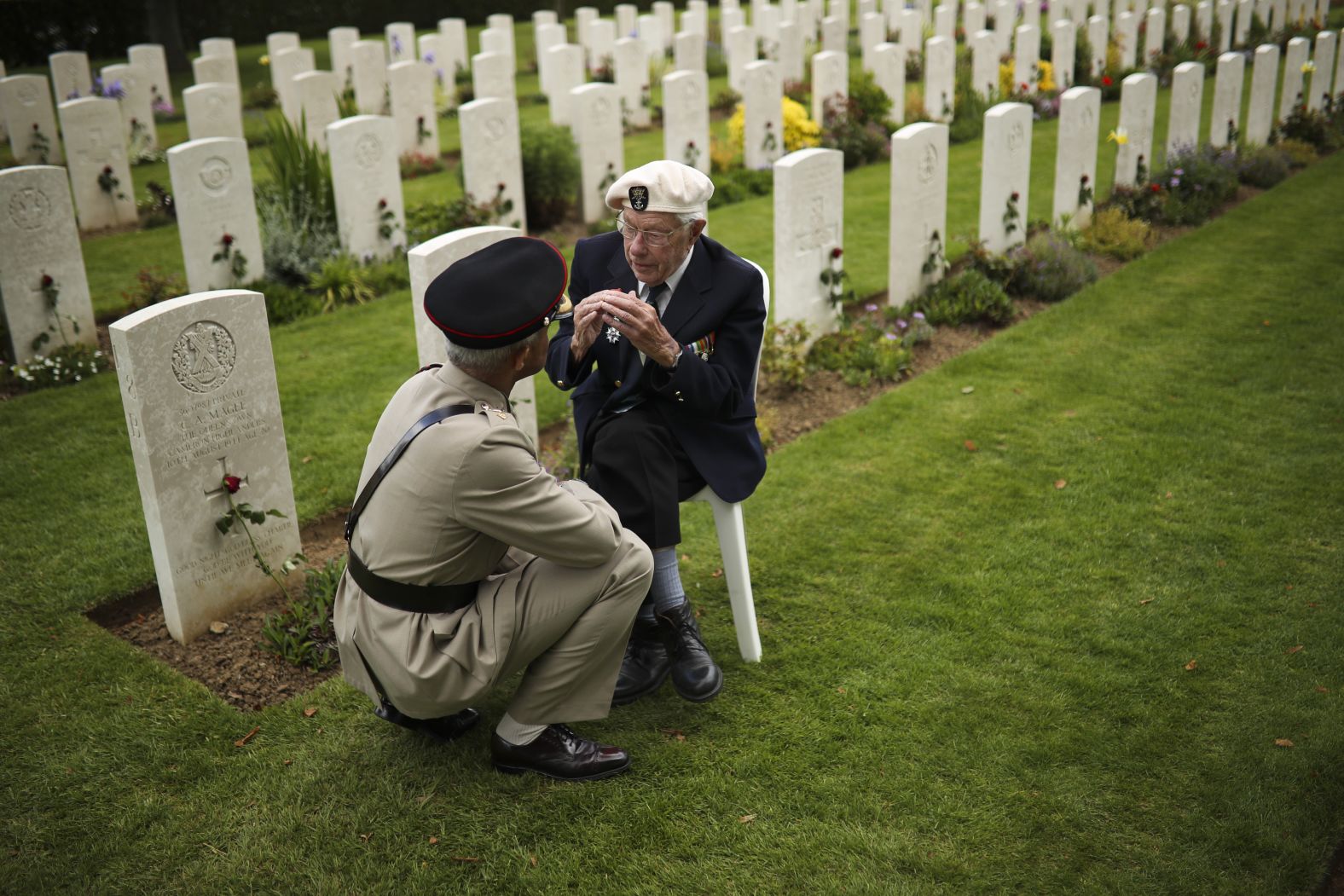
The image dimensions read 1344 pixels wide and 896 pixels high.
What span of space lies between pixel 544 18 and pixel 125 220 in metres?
10.0

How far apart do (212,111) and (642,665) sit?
9.35 m

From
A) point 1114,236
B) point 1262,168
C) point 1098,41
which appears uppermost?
point 1098,41

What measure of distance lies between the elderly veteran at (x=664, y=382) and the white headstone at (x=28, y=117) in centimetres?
959

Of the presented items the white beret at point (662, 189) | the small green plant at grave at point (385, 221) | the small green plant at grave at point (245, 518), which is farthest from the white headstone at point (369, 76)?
the white beret at point (662, 189)

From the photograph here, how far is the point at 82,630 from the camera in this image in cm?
413

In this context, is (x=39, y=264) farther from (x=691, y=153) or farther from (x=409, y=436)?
(x=691, y=153)

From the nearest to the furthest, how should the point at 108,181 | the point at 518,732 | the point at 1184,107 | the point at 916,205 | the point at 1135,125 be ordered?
the point at 518,732
the point at 916,205
the point at 1135,125
the point at 108,181
the point at 1184,107

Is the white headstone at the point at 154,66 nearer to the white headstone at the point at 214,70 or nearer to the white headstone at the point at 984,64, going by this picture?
A: the white headstone at the point at 214,70

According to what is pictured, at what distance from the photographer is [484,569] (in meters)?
3.02

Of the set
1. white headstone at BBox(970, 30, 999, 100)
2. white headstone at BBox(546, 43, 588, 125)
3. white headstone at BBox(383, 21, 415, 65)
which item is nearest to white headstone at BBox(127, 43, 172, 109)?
white headstone at BBox(383, 21, 415, 65)

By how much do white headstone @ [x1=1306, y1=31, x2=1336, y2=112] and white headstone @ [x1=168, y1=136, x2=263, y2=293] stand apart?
11.9 meters

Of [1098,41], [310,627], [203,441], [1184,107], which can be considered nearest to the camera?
[203,441]

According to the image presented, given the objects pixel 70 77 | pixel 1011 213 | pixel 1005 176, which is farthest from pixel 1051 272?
pixel 70 77

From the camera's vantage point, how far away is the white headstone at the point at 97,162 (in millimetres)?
9344
